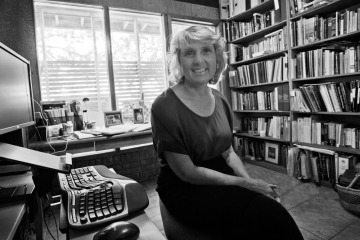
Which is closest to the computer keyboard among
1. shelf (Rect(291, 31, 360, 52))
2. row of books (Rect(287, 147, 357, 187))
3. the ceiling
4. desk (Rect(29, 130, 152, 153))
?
desk (Rect(29, 130, 152, 153))

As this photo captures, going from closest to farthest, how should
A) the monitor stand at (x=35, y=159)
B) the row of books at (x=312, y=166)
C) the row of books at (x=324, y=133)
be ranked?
the monitor stand at (x=35, y=159) → the row of books at (x=324, y=133) → the row of books at (x=312, y=166)

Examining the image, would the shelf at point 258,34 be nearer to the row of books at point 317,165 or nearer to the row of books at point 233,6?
the row of books at point 233,6

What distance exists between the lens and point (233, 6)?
3514 mm

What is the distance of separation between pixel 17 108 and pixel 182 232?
93cm

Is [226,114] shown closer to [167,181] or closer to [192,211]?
[167,181]

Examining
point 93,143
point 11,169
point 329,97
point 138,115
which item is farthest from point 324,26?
point 11,169

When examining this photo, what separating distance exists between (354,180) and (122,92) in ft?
8.60

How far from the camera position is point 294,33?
272 centimetres

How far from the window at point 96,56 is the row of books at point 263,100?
1192 mm

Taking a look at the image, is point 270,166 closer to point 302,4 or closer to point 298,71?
point 298,71

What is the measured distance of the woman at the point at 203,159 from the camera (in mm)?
696

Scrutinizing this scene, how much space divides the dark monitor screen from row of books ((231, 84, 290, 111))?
268 centimetres

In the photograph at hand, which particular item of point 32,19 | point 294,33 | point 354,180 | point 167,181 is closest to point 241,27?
point 294,33

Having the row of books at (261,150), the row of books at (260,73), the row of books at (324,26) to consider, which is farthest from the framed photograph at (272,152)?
the row of books at (324,26)
